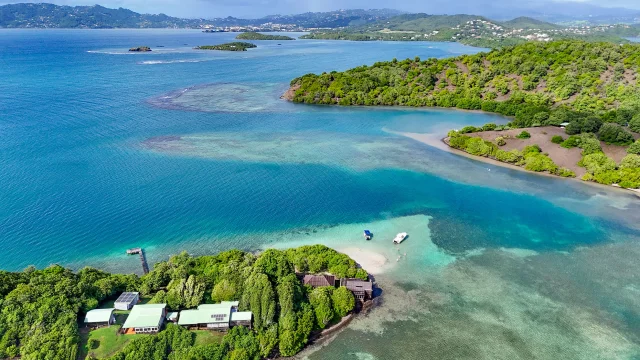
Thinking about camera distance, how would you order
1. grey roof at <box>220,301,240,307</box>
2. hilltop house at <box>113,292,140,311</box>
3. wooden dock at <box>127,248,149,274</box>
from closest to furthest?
1. hilltop house at <box>113,292,140,311</box>
2. grey roof at <box>220,301,240,307</box>
3. wooden dock at <box>127,248,149,274</box>

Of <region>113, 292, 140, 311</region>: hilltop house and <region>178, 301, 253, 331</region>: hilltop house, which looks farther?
<region>113, 292, 140, 311</region>: hilltop house

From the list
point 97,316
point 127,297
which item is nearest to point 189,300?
point 127,297

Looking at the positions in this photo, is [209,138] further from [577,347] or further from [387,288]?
[577,347]

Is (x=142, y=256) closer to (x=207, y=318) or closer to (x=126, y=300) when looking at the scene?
(x=126, y=300)

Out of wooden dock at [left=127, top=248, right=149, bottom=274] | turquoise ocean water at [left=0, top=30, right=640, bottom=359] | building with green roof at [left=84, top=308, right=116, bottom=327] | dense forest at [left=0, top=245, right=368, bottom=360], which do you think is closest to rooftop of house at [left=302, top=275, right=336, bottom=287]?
dense forest at [left=0, top=245, right=368, bottom=360]

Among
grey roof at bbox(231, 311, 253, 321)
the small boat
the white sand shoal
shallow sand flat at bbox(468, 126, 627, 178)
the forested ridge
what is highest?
the forested ridge

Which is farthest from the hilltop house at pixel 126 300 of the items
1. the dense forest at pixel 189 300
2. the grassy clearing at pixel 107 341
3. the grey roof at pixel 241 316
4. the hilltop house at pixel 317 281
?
the hilltop house at pixel 317 281

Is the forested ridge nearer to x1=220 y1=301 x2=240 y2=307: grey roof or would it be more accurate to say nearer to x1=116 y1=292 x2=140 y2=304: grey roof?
x1=220 y1=301 x2=240 y2=307: grey roof

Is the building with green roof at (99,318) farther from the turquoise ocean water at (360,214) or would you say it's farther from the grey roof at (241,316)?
the turquoise ocean water at (360,214)
